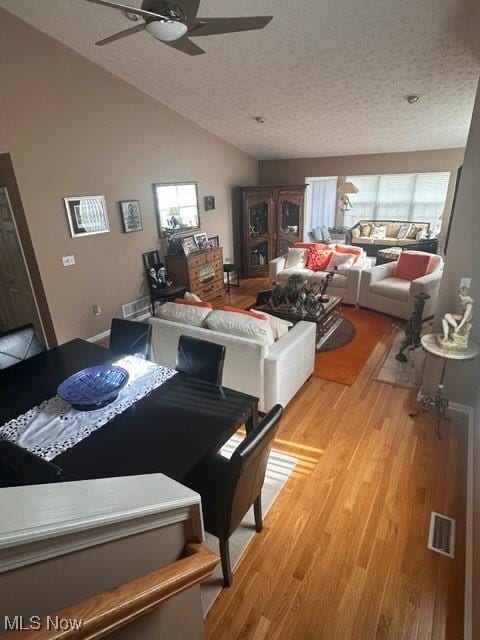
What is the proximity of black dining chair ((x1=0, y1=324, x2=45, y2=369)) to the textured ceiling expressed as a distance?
2844mm

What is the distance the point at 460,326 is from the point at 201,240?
444 cm

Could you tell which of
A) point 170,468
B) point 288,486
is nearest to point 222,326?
point 288,486

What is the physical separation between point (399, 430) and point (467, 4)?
3179 millimetres

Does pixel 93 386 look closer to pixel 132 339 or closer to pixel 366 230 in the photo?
pixel 132 339

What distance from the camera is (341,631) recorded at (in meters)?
1.60

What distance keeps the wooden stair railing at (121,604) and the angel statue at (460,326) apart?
247 centimetres

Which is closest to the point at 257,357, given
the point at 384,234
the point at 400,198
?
the point at 384,234

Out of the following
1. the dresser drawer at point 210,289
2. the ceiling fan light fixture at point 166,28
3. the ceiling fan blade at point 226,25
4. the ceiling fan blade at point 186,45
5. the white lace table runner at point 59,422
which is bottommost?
the dresser drawer at point 210,289

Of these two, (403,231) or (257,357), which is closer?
(257,357)

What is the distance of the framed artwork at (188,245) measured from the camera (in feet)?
18.2

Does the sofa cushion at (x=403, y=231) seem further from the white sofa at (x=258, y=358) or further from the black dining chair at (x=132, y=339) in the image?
the black dining chair at (x=132, y=339)

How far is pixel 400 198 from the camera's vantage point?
9633 millimetres

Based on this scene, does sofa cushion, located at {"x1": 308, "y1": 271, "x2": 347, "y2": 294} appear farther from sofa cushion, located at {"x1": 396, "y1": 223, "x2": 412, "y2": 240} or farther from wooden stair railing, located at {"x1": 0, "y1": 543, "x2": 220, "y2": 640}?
wooden stair railing, located at {"x1": 0, "y1": 543, "x2": 220, "y2": 640}

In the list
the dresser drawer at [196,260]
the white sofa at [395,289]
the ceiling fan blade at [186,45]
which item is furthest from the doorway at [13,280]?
the white sofa at [395,289]
